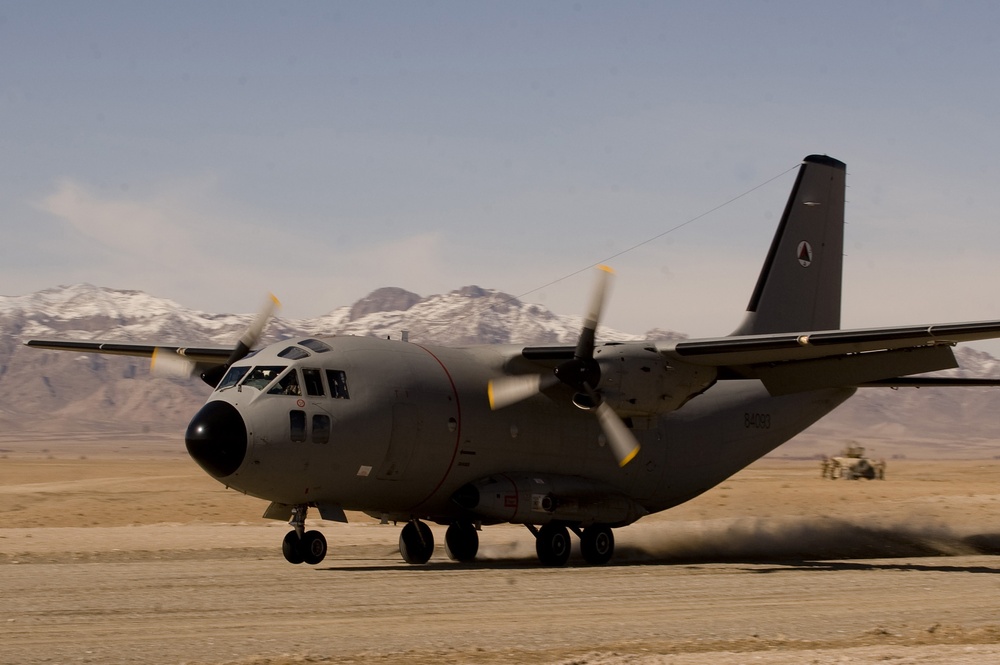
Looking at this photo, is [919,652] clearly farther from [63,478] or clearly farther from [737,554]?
[63,478]

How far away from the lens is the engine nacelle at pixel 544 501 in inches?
857

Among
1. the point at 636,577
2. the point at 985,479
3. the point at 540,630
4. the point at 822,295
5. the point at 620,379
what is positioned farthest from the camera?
the point at 985,479

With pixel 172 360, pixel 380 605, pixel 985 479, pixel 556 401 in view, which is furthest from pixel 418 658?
pixel 985 479

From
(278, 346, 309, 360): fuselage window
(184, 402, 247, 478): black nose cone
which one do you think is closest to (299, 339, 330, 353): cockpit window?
(278, 346, 309, 360): fuselage window

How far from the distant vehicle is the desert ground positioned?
1172 inches

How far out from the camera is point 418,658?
11.2 m

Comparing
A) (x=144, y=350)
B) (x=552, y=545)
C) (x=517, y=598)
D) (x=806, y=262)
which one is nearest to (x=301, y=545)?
(x=552, y=545)

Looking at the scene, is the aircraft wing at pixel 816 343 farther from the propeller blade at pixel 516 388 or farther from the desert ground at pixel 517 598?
the desert ground at pixel 517 598

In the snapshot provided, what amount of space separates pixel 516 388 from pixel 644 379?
2277 millimetres

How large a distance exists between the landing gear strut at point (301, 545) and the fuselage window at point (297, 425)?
146 cm

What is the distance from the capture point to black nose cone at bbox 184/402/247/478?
18703mm

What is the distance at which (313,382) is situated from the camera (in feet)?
66.0

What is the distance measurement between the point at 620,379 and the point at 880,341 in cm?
439

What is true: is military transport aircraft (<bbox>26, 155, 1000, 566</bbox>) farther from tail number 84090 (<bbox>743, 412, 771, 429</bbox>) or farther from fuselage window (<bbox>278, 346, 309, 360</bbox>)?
tail number 84090 (<bbox>743, 412, 771, 429</bbox>)
